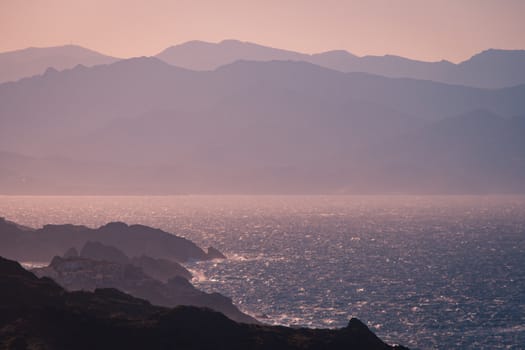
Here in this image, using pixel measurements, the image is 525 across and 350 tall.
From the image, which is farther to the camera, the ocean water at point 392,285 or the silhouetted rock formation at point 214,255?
the silhouetted rock formation at point 214,255

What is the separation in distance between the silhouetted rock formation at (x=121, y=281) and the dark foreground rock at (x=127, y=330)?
109 feet

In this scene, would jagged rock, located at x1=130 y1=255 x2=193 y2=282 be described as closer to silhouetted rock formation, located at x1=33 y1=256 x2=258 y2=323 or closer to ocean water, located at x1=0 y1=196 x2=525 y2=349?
ocean water, located at x1=0 y1=196 x2=525 y2=349

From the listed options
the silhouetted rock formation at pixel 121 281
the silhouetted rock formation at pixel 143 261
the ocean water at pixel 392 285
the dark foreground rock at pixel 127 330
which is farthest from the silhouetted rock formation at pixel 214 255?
the dark foreground rock at pixel 127 330

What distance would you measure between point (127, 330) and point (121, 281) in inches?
1813

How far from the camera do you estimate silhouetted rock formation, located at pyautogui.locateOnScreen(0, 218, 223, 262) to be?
149 m

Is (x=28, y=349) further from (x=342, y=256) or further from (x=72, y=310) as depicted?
(x=342, y=256)

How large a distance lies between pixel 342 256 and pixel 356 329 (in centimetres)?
9629

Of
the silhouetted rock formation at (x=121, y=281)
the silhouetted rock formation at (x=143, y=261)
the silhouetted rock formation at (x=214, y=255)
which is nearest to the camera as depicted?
the silhouetted rock formation at (x=121, y=281)

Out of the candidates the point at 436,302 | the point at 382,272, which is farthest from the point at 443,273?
the point at 436,302

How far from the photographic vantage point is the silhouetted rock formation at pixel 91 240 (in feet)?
488

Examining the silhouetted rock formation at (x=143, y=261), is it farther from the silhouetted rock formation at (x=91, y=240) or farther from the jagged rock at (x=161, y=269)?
the silhouetted rock formation at (x=91, y=240)

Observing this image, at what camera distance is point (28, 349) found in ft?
166

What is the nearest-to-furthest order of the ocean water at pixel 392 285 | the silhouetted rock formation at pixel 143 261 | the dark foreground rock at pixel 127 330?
the dark foreground rock at pixel 127 330 → the ocean water at pixel 392 285 → the silhouetted rock formation at pixel 143 261

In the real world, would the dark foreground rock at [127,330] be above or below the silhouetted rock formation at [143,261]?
above
